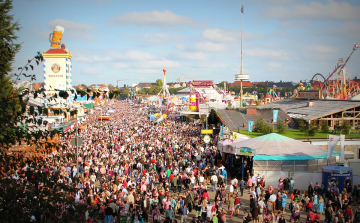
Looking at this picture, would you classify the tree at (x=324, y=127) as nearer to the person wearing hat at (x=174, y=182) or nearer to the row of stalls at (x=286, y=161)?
the row of stalls at (x=286, y=161)

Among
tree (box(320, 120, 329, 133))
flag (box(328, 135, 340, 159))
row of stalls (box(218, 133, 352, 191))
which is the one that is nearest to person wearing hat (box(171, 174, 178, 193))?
row of stalls (box(218, 133, 352, 191))

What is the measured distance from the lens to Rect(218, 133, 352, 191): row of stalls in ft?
58.0

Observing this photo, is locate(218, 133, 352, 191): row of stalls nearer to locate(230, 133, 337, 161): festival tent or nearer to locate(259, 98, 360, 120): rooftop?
locate(230, 133, 337, 161): festival tent

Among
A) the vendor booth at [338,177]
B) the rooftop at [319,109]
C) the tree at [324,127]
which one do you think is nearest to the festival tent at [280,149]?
the vendor booth at [338,177]

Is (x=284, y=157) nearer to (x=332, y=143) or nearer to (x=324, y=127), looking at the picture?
(x=332, y=143)

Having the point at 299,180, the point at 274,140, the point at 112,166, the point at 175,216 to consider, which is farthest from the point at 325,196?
the point at 112,166

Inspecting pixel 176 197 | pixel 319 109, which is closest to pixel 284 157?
pixel 176 197

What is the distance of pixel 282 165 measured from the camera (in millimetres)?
18812

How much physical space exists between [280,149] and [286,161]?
95 centimetres

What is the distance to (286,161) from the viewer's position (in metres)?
18.8

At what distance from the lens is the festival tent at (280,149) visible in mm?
18814

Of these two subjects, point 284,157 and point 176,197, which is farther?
point 284,157

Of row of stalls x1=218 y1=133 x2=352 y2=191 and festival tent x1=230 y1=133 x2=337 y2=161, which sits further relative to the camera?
festival tent x1=230 y1=133 x2=337 y2=161

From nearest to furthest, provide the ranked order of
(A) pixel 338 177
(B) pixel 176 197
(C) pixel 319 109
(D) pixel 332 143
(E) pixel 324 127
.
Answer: (A) pixel 338 177 → (B) pixel 176 197 → (D) pixel 332 143 → (E) pixel 324 127 → (C) pixel 319 109
